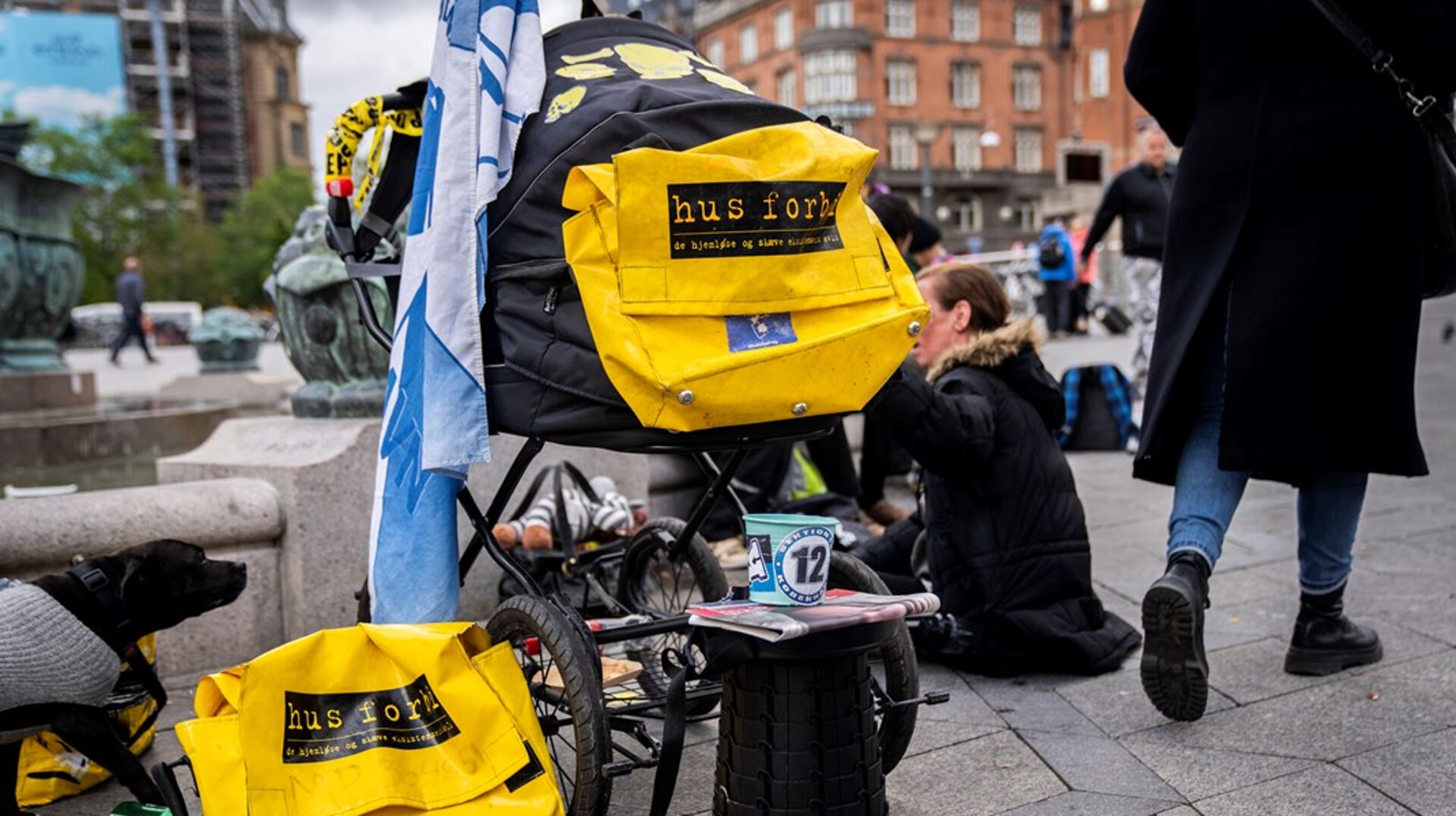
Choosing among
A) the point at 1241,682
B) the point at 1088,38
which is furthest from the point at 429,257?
the point at 1088,38

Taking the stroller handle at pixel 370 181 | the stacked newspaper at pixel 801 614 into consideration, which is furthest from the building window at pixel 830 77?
the stacked newspaper at pixel 801 614

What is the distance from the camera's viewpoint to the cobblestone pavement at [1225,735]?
2586mm

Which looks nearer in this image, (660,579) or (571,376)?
(571,376)

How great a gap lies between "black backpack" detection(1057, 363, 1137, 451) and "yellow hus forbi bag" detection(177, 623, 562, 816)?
605 centimetres

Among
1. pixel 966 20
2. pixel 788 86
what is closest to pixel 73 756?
pixel 788 86

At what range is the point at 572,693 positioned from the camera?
7.52ft

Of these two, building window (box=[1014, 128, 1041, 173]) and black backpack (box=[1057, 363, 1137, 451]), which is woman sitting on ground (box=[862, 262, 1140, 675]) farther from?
building window (box=[1014, 128, 1041, 173])

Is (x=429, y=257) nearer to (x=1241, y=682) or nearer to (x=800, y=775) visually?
(x=800, y=775)

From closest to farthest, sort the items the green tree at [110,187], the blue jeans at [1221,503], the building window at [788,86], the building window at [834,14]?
the blue jeans at [1221,503] < the green tree at [110,187] < the building window at [834,14] < the building window at [788,86]

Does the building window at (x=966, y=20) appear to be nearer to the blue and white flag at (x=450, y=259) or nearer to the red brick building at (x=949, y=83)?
the red brick building at (x=949, y=83)

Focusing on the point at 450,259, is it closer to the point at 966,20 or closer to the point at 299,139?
the point at 966,20

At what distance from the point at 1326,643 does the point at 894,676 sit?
1.47 metres

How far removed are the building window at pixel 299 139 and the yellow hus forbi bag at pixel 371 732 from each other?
107 metres

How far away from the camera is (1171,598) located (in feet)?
9.11
